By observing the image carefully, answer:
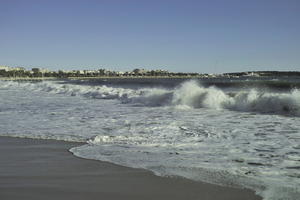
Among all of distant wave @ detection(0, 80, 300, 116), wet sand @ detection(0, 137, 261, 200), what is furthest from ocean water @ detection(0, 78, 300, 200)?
distant wave @ detection(0, 80, 300, 116)

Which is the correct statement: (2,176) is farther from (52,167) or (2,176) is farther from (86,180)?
(86,180)

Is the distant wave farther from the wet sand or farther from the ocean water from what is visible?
the wet sand

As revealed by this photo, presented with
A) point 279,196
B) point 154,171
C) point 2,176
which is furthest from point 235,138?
point 2,176

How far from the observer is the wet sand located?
13.0 feet

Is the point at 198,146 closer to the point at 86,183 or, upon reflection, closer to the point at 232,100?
the point at 86,183

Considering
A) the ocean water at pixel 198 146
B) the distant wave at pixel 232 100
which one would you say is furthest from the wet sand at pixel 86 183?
the distant wave at pixel 232 100

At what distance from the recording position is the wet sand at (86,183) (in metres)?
3.95

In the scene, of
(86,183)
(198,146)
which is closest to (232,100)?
(198,146)

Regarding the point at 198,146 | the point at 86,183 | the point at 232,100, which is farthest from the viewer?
the point at 232,100

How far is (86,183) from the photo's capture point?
4465 mm

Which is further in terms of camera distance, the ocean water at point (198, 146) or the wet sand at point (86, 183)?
the ocean water at point (198, 146)

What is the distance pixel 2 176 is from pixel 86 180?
3.86 feet

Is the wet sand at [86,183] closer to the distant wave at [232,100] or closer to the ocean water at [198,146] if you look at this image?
the ocean water at [198,146]

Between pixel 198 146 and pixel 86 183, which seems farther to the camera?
pixel 198 146
